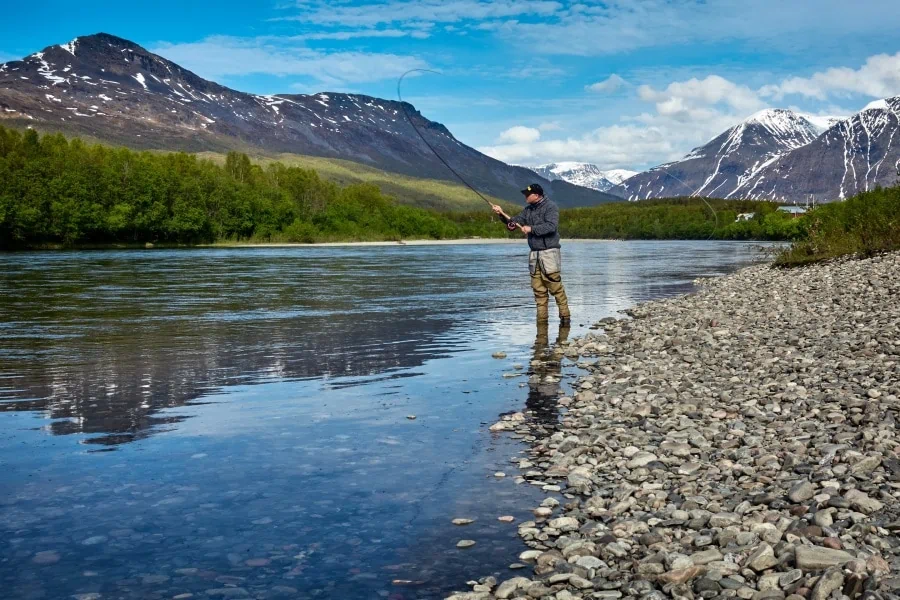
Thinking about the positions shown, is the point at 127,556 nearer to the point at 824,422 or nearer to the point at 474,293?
the point at 824,422

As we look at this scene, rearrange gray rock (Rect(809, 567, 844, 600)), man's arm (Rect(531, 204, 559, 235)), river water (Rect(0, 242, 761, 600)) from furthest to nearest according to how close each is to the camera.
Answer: man's arm (Rect(531, 204, 559, 235)) < river water (Rect(0, 242, 761, 600)) < gray rock (Rect(809, 567, 844, 600))

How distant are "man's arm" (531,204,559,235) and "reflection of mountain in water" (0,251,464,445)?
3.00m

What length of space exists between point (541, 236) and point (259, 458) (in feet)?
33.4

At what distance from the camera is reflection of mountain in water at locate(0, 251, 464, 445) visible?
11203mm

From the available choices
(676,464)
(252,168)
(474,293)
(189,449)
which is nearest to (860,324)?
(676,464)

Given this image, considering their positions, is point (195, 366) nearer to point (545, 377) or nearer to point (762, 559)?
point (545, 377)

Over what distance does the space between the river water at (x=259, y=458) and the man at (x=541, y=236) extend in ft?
3.20

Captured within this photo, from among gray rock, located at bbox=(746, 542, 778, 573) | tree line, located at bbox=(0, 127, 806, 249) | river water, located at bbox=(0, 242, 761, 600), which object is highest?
tree line, located at bbox=(0, 127, 806, 249)

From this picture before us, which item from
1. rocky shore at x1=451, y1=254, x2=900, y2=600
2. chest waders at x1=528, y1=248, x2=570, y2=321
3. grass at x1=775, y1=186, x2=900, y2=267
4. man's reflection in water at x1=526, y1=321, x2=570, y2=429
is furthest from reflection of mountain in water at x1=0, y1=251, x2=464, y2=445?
grass at x1=775, y1=186, x2=900, y2=267

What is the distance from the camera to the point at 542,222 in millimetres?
17266

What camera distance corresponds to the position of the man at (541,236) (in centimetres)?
1720

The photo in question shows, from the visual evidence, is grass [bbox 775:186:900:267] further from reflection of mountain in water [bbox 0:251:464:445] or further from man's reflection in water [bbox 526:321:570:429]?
man's reflection in water [bbox 526:321:570:429]

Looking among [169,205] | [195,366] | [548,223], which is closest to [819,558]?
[195,366]

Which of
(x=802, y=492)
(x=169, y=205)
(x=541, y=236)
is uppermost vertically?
(x=169, y=205)
